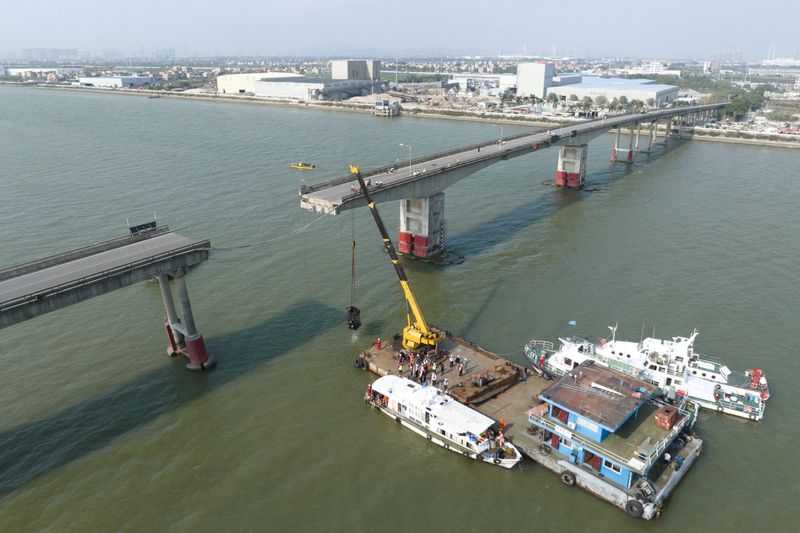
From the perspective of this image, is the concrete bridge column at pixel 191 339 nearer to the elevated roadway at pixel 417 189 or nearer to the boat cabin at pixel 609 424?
Answer: the elevated roadway at pixel 417 189

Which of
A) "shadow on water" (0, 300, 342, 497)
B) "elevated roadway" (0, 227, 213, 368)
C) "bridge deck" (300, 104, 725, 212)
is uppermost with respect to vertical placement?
"bridge deck" (300, 104, 725, 212)

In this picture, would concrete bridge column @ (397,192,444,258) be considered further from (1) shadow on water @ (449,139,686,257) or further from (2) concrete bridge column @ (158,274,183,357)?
(2) concrete bridge column @ (158,274,183,357)

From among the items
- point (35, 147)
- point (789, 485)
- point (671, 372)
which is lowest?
point (789, 485)

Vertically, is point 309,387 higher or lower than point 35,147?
lower

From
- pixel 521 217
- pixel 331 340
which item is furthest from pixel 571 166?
pixel 331 340

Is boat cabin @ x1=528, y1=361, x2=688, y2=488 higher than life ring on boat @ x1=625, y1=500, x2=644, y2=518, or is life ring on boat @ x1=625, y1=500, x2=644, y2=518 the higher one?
boat cabin @ x1=528, y1=361, x2=688, y2=488

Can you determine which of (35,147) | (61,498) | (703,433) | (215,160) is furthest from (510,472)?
(35,147)

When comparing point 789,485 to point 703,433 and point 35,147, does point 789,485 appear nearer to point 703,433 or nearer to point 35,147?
point 703,433

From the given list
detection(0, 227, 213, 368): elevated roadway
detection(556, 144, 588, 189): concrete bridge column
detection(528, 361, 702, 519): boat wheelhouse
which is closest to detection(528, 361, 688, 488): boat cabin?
detection(528, 361, 702, 519): boat wheelhouse
